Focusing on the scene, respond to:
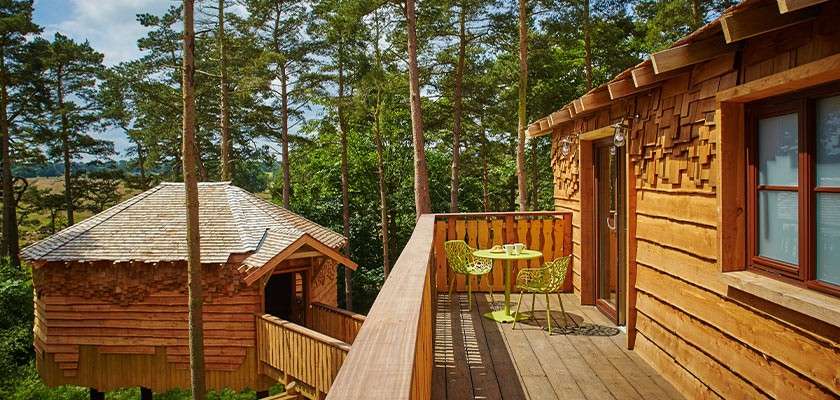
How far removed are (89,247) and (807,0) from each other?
1436 centimetres

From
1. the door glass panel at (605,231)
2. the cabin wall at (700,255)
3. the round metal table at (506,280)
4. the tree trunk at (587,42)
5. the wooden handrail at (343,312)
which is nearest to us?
the cabin wall at (700,255)

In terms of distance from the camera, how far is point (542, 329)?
5523 millimetres

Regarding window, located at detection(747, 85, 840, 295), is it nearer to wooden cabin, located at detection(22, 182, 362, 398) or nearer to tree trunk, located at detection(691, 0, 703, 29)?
wooden cabin, located at detection(22, 182, 362, 398)

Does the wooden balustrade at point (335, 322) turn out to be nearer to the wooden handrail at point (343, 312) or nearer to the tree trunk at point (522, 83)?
the wooden handrail at point (343, 312)

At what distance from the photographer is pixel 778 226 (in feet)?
9.44

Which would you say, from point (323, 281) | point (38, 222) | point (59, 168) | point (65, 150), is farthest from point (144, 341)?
point (59, 168)

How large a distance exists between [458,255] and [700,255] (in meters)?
3.21

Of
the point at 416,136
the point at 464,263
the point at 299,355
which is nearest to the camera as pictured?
the point at 464,263

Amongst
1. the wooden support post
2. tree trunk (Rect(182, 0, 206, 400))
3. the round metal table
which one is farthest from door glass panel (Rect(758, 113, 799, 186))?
the wooden support post

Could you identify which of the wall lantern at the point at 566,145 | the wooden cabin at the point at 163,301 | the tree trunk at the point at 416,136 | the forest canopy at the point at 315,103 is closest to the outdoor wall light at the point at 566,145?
the wall lantern at the point at 566,145

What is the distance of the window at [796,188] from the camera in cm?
246

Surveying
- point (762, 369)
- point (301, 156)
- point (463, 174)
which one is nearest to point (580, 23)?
point (463, 174)

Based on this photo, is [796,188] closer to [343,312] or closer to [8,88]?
[343,312]

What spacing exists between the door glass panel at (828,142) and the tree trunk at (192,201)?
9706 mm
